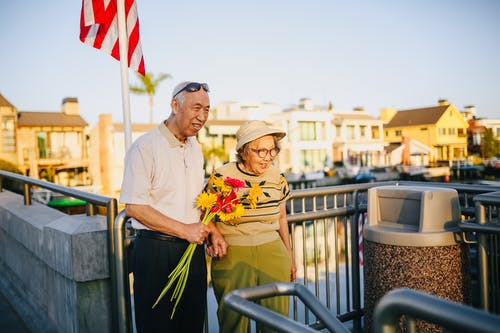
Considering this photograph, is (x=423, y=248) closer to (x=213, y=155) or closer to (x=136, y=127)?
(x=136, y=127)

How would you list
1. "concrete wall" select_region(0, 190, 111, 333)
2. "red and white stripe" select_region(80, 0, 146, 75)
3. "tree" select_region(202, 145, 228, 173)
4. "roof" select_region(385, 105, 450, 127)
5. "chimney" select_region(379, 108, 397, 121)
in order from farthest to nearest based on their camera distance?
"chimney" select_region(379, 108, 397, 121), "roof" select_region(385, 105, 450, 127), "tree" select_region(202, 145, 228, 173), "red and white stripe" select_region(80, 0, 146, 75), "concrete wall" select_region(0, 190, 111, 333)

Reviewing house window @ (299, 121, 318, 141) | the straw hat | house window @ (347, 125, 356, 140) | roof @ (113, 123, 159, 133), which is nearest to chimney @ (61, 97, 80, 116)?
roof @ (113, 123, 159, 133)

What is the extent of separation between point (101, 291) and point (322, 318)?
5.79 feet

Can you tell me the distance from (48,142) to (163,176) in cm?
4532

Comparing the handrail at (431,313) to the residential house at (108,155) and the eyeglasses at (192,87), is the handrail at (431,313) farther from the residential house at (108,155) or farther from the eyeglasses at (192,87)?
the residential house at (108,155)

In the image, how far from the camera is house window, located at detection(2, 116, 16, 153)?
39.9 meters

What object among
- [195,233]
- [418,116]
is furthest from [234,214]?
[418,116]

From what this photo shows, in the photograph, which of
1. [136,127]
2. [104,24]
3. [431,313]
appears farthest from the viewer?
[136,127]

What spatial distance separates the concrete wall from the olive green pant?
777 millimetres

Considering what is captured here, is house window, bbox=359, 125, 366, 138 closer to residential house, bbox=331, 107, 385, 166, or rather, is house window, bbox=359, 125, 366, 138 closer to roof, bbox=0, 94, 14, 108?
residential house, bbox=331, 107, 385, 166

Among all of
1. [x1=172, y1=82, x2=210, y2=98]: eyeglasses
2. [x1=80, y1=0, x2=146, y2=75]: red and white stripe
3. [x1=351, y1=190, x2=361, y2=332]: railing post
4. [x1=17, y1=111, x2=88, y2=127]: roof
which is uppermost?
[x1=17, y1=111, x2=88, y2=127]: roof

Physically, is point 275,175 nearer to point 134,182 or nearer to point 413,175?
point 134,182

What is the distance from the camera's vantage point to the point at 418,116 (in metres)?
68.6

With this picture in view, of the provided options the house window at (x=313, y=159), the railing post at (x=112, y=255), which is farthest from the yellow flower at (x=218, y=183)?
the house window at (x=313, y=159)
